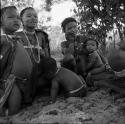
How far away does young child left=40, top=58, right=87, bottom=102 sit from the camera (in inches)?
127

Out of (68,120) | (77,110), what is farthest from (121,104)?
(68,120)

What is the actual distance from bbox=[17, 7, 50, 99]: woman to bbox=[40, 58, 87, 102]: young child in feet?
0.34

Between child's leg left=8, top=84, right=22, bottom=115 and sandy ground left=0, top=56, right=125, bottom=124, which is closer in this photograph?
sandy ground left=0, top=56, right=125, bottom=124

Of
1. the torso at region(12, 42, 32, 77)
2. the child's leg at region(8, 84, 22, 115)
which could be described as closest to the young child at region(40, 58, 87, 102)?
the torso at region(12, 42, 32, 77)

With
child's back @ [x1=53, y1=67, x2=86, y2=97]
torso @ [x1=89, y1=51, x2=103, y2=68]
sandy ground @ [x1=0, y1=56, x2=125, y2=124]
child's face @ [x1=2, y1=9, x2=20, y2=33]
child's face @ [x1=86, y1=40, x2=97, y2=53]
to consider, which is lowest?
sandy ground @ [x1=0, y1=56, x2=125, y2=124]

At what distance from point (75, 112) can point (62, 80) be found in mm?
730

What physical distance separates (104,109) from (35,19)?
1527 millimetres

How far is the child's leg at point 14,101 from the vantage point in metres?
2.87

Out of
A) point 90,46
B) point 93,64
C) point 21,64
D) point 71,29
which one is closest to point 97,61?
point 93,64

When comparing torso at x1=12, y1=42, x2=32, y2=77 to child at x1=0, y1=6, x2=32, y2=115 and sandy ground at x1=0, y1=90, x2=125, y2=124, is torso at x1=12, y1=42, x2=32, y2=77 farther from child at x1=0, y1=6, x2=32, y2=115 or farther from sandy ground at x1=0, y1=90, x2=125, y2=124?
sandy ground at x1=0, y1=90, x2=125, y2=124

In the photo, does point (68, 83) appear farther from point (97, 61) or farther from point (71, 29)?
point (71, 29)

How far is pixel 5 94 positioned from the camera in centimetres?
284

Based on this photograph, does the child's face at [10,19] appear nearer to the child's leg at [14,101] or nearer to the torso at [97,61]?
the child's leg at [14,101]

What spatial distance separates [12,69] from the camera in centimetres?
291
